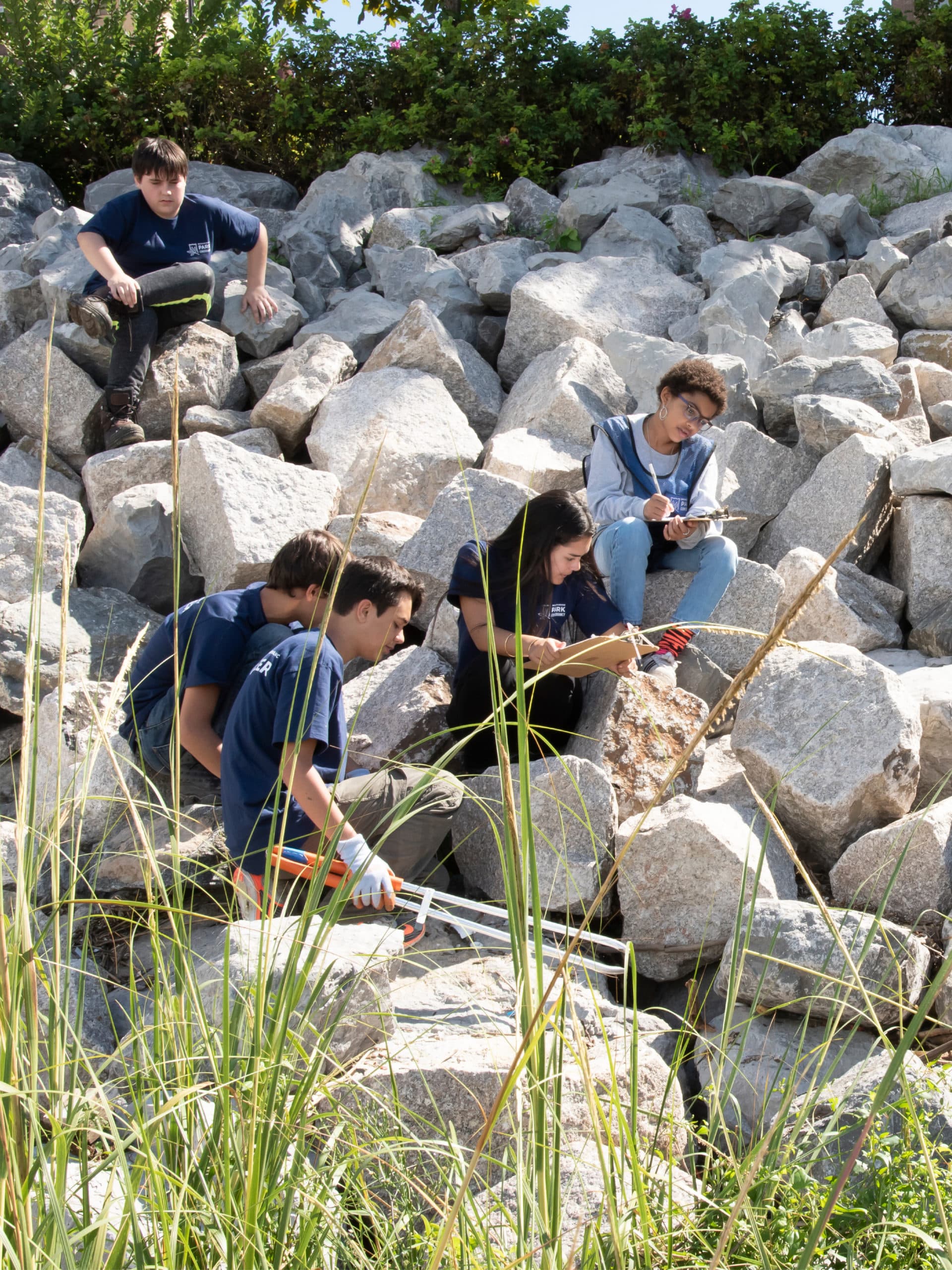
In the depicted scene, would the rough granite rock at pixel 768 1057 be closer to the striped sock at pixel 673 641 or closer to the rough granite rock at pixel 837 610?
the striped sock at pixel 673 641

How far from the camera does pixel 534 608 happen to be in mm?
3693

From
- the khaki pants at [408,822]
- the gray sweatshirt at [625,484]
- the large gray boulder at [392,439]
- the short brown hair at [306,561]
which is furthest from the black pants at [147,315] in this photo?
the khaki pants at [408,822]

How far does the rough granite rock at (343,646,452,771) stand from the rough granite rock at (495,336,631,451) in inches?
68.5

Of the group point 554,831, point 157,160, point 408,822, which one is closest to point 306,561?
point 408,822

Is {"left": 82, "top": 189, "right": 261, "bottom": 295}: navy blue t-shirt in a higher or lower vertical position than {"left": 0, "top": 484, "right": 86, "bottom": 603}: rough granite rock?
higher

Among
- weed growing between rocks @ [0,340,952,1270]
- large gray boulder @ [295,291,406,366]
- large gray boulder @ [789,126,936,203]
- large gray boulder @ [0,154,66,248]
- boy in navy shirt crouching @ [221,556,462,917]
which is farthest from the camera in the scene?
large gray boulder @ [789,126,936,203]

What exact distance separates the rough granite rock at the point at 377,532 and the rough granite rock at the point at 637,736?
1.25 meters

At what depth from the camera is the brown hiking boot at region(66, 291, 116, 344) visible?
18.0 feet

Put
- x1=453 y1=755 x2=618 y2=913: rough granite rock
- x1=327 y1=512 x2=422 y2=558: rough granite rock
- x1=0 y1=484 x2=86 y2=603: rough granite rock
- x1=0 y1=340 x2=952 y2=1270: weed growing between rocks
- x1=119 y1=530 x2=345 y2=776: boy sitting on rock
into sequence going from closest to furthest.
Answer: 1. x1=0 y1=340 x2=952 y2=1270: weed growing between rocks
2. x1=119 y1=530 x2=345 y2=776: boy sitting on rock
3. x1=453 y1=755 x2=618 y2=913: rough granite rock
4. x1=0 y1=484 x2=86 y2=603: rough granite rock
5. x1=327 y1=512 x2=422 y2=558: rough granite rock

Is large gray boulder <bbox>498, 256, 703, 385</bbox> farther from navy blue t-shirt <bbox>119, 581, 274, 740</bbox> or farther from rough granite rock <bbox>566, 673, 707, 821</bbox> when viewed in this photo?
navy blue t-shirt <bbox>119, 581, 274, 740</bbox>

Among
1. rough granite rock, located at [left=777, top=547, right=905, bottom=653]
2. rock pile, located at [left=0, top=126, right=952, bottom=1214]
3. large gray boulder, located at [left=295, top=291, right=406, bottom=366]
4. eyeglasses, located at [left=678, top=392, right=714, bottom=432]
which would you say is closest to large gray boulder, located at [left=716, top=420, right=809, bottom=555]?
rock pile, located at [left=0, top=126, right=952, bottom=1214]

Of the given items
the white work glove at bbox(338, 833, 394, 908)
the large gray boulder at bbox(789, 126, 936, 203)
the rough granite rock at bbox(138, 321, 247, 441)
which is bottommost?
the white work glove at bbox(338, 833, 394, 908)

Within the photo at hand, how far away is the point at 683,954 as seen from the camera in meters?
3.19

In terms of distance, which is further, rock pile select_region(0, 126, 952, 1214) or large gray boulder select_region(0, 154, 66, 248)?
large gray boulder select_region(0, 154, 66, 248)
